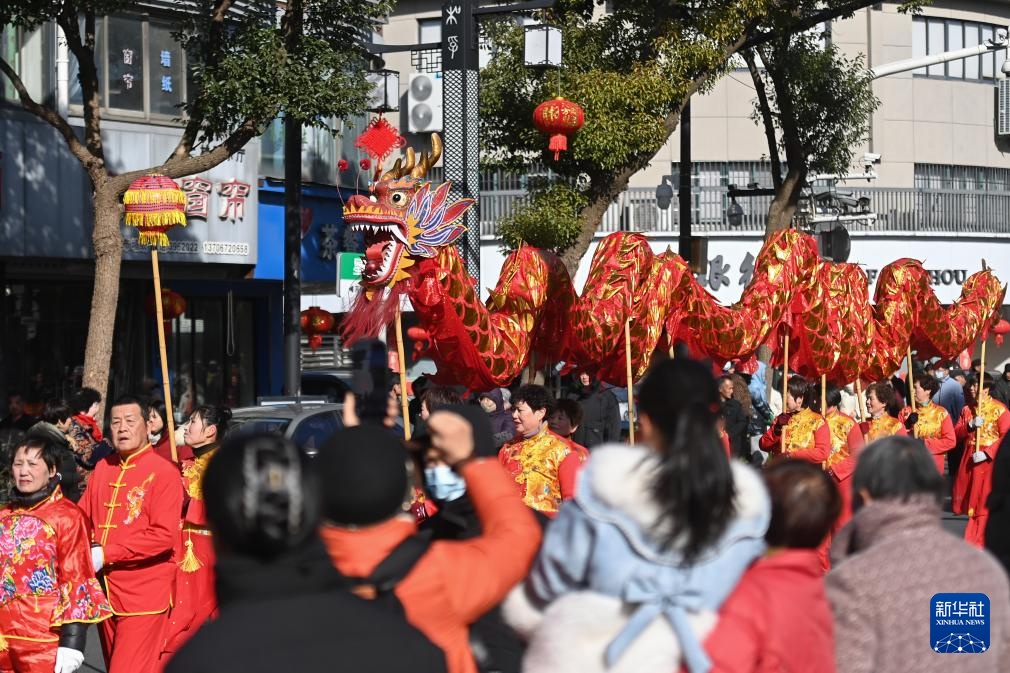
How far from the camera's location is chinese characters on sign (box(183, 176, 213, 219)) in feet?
55.9

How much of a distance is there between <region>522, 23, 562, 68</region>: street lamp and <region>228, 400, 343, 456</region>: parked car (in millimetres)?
3725

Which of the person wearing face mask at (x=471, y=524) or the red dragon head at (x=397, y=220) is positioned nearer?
the person wearing face mask at (x=471, y=524)

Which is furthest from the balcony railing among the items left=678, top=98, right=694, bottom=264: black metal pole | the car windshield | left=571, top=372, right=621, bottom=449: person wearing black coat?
the car windshield

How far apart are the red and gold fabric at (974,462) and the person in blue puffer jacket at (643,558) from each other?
7.54 metres

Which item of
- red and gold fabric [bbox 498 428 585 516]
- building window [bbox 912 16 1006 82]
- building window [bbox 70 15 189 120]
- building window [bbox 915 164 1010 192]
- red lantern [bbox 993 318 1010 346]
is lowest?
red and gold fabric [bbox 498 428 585 516]

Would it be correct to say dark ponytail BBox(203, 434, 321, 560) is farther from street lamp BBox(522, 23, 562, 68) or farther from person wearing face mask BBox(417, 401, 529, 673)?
street lamp BBox(522, 23, 562, 68)

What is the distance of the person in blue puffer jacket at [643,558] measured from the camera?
3.09m

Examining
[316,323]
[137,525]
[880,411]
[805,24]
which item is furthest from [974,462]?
[137,525]

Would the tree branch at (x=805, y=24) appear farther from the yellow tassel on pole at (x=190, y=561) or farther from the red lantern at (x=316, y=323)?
the yellow tassel on pole at (x=190, y=561)

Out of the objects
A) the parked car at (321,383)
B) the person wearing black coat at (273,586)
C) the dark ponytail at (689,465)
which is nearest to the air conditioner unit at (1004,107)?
the parked car at (321,383)

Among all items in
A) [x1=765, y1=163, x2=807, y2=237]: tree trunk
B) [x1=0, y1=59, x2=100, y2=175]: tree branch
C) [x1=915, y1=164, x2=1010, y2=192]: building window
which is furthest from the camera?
[x1=915, y1=164, x2=1010, y2=192]: building window

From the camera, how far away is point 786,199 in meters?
18.7

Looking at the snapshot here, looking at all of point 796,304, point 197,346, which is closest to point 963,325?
point 796,304

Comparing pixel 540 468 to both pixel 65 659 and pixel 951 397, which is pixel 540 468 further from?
pixel 951 397
